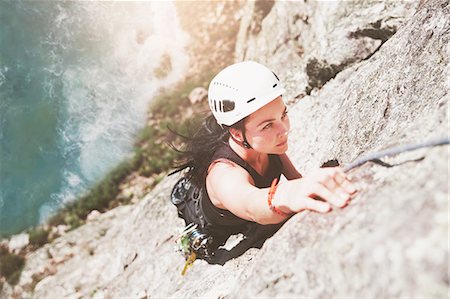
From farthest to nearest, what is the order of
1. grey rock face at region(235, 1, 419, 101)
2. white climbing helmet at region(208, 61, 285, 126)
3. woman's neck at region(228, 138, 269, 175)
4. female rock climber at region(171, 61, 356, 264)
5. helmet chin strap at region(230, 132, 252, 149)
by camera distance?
grey rock face at region(235, 1, 419, 101) < woman's neck at region(228, 138, 269, 175) < helmet chin strap at region(230, 132, 252, 149) < white climbing helmet at region(208, 61, 285, 126) < female rock climber at region(171, 61, 356, 264)

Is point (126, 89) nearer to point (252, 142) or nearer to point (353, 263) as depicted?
point (252, 142)

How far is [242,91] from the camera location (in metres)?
3.04

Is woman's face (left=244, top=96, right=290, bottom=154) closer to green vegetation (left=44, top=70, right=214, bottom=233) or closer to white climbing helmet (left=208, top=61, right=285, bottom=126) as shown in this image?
white climbing helmet (left=208, top=61, right=285, bottom=126)

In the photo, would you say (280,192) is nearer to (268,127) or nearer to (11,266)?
(268,127)

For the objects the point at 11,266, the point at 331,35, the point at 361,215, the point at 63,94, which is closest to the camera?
the point at 361,215

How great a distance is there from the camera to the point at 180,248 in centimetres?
457

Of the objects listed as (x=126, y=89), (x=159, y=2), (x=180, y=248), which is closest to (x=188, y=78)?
(x=126, y=89)

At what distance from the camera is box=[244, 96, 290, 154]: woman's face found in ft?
9.96

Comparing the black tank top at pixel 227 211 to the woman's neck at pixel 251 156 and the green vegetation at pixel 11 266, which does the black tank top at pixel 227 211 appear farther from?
the green vegetation at pixel 11 266

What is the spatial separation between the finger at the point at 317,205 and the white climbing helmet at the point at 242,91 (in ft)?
3.52

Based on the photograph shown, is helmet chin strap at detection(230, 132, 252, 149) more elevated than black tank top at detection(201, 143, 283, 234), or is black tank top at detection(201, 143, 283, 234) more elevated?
helmet chin strap at detection(230, 132, 252, 149)

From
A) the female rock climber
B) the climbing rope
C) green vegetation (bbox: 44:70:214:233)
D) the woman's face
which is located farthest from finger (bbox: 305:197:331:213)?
green vegetation (bbox: 44:70:214:233)

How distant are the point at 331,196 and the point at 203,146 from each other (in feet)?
5.79

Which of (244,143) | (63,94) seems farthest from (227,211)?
(63,94)
